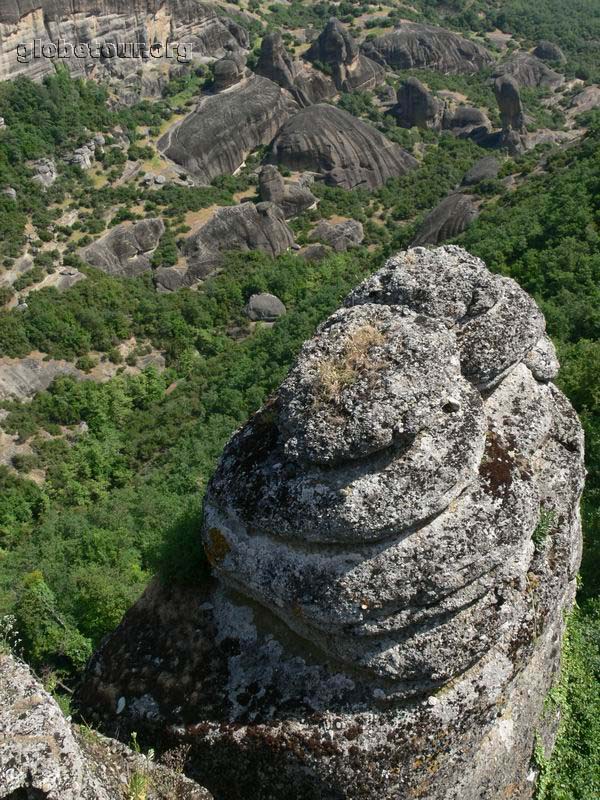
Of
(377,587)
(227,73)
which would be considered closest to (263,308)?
(227,73)

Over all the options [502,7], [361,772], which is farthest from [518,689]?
[502,7]

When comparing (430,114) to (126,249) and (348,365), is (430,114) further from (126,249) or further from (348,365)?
(348,365)

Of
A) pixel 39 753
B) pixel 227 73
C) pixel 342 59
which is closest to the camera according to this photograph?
A: pixel 39 753

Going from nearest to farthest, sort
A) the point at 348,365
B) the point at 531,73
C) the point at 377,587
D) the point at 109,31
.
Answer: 1. the point at 377,587
2. the point at 348,365
3. the point at 109,31
4. the point at 531,73

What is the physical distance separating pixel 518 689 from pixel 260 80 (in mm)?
88942

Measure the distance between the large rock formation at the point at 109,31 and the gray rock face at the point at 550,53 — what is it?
167 feet

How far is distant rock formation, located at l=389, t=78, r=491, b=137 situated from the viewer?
3445 inches

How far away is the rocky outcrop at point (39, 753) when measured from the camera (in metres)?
7.13

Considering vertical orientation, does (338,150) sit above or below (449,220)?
below

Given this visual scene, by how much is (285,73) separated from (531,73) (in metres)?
41.1

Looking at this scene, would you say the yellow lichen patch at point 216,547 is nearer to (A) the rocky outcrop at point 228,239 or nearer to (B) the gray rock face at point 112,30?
(A) the rocky outcrop at point 228,239

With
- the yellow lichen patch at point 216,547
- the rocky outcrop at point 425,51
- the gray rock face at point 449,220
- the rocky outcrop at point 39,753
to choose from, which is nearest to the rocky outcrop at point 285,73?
the rocky outcrop at point 425,51

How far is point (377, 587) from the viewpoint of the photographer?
31.9 ft

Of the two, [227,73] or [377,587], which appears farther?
[227,73]
